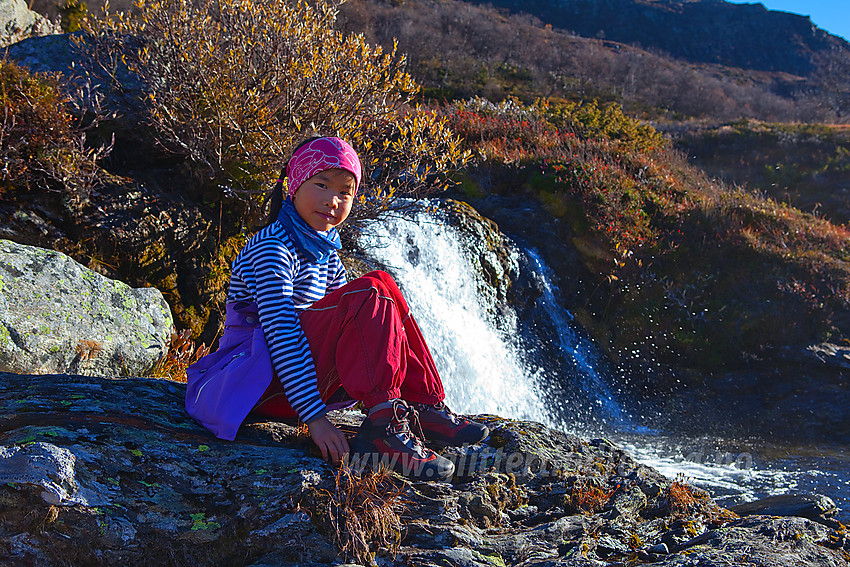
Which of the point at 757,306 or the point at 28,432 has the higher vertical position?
the point at 757,306

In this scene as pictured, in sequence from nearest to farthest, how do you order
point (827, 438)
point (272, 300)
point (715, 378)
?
point (272, 300), point (827, 438), point (715, 378)

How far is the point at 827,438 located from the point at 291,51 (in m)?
9.03

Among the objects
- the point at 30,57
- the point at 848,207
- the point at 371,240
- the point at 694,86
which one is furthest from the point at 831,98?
the point at 30,57

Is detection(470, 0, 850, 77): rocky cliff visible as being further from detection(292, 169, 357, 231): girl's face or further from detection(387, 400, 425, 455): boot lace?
detection(387, 400, 425, 455): boot lace

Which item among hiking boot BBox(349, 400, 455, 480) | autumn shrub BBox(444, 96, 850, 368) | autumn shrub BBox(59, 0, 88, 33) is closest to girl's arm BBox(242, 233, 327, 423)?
hiking boot BBox(349, 400, 455, 480)

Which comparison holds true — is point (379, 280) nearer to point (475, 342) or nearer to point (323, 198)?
point (323, 198)

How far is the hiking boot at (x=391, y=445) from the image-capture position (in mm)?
2373

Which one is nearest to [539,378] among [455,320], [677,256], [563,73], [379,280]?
[455,320]

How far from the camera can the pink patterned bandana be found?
2.69m

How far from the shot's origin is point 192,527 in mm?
2086

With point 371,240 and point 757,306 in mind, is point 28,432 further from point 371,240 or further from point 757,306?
point 757,306

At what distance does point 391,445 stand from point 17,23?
864cm

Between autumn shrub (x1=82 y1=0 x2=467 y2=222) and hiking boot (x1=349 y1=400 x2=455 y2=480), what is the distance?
152 inches

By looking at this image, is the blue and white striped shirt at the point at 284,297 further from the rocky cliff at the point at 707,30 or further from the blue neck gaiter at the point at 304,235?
the rocky cliff at the point at 707,30
